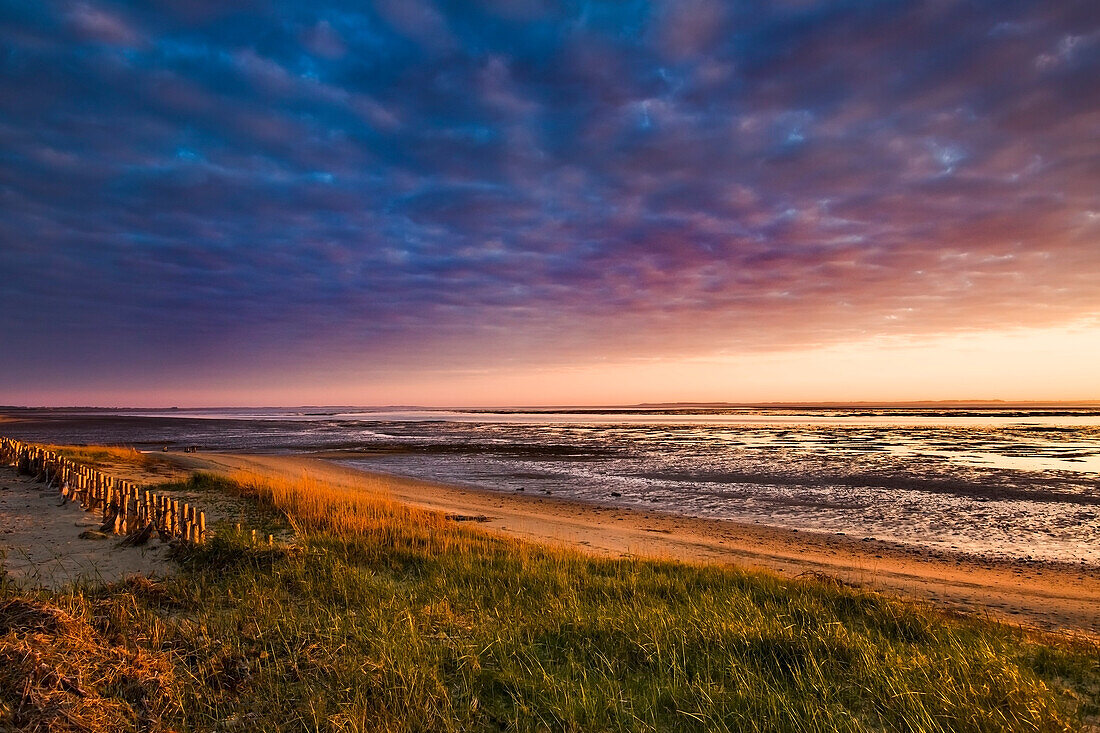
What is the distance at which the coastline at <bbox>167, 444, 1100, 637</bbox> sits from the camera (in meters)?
10.5

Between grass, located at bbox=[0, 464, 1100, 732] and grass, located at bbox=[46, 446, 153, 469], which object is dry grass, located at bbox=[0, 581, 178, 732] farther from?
grass, located at bbox=[46, 446, 153, 469]

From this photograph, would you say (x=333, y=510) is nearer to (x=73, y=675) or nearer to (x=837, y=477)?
(x=73, y=675)

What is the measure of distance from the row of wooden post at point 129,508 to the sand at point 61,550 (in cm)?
29

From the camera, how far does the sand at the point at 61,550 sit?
8812 mm

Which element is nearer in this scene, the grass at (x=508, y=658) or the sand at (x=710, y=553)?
the grass at (x=508, y=658)

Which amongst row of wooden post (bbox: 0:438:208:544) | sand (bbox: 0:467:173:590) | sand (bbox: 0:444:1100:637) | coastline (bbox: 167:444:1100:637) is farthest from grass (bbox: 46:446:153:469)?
Result: coastline (bbox: 167:444:1100:637)

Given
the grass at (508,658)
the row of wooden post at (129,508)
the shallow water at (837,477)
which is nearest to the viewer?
the grass at (508,658)

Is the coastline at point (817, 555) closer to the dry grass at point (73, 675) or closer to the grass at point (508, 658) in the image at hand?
the grass at point (508, 658)

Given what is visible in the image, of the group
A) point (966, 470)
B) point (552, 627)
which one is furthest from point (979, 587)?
point (966, 470)

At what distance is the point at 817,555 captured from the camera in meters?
14.3

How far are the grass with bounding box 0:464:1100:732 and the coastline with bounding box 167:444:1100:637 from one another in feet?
9.75

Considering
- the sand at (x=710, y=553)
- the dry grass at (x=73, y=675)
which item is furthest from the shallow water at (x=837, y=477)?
the dry grass at (x=73, y=675)

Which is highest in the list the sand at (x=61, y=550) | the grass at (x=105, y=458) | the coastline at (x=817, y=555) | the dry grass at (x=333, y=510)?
the grass at (x=105, y=458)

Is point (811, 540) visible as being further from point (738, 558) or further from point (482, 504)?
point (482, 504)
